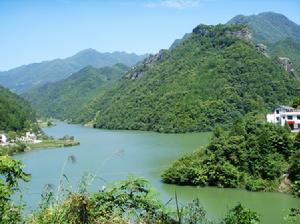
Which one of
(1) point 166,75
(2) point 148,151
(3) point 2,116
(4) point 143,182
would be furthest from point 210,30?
(4) point 143,182

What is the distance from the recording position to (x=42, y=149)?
35281mm

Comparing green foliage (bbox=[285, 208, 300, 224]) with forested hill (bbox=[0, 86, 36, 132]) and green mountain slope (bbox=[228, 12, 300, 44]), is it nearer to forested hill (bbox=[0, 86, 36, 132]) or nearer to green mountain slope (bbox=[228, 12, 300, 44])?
forested hill (bbox=[0, 86, 36, 132])

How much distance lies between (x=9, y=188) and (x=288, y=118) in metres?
20.7

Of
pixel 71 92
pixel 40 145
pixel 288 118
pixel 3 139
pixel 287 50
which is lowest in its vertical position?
pixel 40 145

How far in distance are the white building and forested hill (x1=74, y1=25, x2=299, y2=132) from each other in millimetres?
19302

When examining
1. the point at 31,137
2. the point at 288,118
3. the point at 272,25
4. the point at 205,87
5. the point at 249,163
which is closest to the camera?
the point at 249,163

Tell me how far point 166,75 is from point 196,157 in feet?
126

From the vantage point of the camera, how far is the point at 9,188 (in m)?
3.38

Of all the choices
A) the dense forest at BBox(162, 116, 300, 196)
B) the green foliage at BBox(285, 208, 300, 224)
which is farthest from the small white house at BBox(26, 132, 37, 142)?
the green foliage at BBox(285, 208, 300, 224)

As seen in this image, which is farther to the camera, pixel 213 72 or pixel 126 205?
pixel 213 72

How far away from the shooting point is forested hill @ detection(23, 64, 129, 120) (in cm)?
8998

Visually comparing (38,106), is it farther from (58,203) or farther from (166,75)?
(58,203)

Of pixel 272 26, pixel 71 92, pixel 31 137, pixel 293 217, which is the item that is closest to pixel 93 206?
pixel 293 217

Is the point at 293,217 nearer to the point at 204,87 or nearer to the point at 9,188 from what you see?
the point at 9,188
